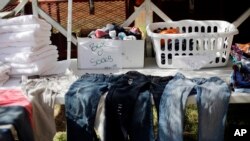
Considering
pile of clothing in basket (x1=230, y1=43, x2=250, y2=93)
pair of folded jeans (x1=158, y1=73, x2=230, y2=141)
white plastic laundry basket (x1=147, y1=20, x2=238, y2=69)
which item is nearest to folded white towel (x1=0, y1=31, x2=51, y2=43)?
white plastic laundry basket (x1=147, y1=20, x2=238, y2=69)

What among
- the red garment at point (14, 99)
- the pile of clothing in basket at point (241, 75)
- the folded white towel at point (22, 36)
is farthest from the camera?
the folded white towel at point (22, 36)

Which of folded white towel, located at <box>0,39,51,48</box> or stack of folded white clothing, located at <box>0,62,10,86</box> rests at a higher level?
folded white towel, located at <box>0,39,51,48</box>

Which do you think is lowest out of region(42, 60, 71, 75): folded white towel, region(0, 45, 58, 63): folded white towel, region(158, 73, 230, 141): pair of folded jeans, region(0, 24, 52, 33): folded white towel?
region(158, 73, 230, 141): pair of folded jeans

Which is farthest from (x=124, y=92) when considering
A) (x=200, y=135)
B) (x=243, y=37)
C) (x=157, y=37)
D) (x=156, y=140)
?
(x=243, y=37)

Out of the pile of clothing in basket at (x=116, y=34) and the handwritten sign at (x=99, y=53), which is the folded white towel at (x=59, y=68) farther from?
the pile of clothing in basket at (x=116, y=34)

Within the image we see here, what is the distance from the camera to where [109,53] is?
209 centimetres

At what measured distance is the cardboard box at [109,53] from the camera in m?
2.07

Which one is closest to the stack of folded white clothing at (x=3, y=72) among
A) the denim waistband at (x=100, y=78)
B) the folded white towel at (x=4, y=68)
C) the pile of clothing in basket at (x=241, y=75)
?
the folded white towel at (x=4, y=68)

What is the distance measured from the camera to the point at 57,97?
1.70 m

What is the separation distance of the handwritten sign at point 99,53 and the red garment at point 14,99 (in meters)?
0.50

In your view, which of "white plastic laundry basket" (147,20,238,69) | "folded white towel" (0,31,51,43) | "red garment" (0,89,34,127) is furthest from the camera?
"white plastic laundry basket" (147,20,238,69)

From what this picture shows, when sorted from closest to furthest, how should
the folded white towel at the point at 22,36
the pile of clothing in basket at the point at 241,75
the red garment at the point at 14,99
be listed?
the red garment at the point at 14,99, the pile of clothing in basket at the point at 241,75, the folded white towel at the point at 22,36

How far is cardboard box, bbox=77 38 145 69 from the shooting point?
2.07 metres

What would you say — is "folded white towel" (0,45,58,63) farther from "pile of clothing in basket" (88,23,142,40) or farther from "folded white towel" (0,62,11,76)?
"pile of clothing in basket" (88,23,142,40)
